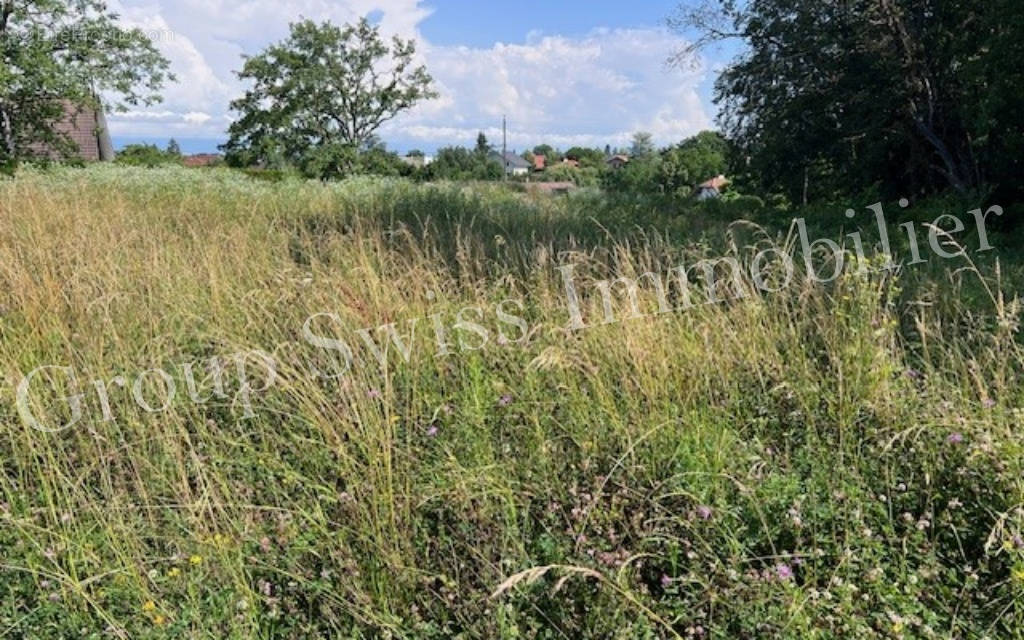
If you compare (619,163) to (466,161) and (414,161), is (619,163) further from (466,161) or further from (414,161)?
(414,161)

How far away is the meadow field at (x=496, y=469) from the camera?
1467 millimetres

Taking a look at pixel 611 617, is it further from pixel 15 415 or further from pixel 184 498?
pixel 15 415

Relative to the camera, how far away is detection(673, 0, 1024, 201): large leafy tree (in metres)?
9.87

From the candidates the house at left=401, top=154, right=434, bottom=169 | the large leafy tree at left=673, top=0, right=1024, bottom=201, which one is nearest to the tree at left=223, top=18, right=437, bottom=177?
the house at left=401, top=154, right=434, bottom=169

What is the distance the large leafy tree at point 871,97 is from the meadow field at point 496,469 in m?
8.64

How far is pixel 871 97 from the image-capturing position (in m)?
11.4

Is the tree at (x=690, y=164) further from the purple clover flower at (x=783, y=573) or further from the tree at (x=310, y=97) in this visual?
the purple clover flower at (x=783, y=573)


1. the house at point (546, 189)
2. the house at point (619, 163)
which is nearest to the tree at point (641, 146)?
the house at point (619, 163)

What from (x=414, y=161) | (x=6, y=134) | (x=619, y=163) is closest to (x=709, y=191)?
(x=6, y=134)

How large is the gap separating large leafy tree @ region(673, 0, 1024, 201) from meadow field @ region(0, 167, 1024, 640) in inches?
340

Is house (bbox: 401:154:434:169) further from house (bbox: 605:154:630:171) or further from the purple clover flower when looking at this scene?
the purple clover flower

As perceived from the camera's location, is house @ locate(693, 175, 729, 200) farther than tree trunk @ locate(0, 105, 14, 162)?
No

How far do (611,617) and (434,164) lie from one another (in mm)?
42711

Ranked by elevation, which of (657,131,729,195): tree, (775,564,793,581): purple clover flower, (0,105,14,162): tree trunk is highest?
(0,105,14,162): tree trunk
